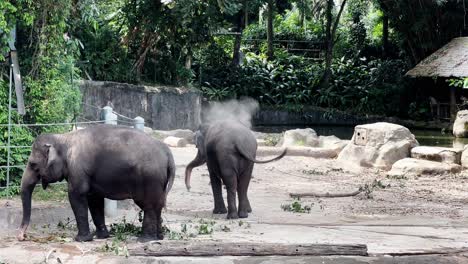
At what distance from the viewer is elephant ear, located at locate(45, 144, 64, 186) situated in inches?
356

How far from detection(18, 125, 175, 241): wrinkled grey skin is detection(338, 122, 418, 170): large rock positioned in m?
9.93

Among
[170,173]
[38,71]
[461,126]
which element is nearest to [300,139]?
[461,126]

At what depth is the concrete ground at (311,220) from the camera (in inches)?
336

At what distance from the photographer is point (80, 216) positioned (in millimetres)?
9062

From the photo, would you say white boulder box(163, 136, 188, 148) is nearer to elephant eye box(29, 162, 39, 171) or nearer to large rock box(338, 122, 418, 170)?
large rock box(338, 122, 418, 170)

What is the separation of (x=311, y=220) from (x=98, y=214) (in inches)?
131


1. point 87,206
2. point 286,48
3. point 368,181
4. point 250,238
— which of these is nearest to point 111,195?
point 87,206

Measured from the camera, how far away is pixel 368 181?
654 inches

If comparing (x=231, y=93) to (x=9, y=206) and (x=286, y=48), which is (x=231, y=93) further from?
(x=9, y=206)

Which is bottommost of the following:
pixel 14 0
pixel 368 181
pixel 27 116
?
pixel 368 181

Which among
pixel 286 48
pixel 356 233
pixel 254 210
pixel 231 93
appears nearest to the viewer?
pixel 356 233

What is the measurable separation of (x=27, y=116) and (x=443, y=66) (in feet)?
78.9

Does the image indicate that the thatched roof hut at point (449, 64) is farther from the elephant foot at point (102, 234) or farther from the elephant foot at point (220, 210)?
the elephant foot at point (102, 234)

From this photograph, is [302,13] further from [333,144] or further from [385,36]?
[333,144]
